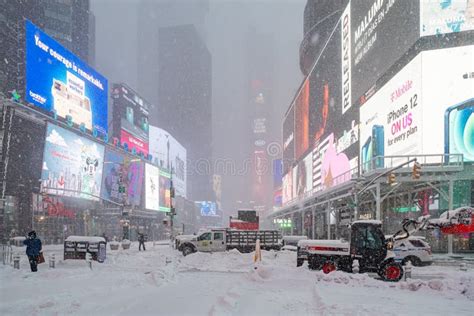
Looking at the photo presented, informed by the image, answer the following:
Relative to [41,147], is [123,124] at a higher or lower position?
higher

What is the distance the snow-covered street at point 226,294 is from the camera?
32.6 ft

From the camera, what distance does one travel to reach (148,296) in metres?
11.5

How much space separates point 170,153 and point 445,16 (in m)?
97.0

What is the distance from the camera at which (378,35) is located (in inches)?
1805

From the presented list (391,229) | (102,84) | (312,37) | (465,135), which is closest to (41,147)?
(102,84)

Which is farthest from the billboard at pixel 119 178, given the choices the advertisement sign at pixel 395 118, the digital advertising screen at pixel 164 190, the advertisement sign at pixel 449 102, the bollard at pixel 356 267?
the bollard at pixel 356 267

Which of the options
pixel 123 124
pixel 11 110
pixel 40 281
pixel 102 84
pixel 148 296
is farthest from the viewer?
pixel 123 124

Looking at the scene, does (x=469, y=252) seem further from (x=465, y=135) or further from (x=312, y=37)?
(x=312, y=37)

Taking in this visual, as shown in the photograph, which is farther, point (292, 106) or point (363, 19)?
point (292, 106)

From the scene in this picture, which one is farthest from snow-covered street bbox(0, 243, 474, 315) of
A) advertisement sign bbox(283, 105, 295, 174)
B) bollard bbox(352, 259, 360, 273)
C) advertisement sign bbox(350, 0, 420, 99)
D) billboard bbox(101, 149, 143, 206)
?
advertisement sign bbox(283, 105, 295, 174)

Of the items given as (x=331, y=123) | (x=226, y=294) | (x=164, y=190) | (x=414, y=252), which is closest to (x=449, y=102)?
(x=414, y=252)

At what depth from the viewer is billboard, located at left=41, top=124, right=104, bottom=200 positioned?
5169cm

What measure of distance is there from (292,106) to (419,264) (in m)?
88.2

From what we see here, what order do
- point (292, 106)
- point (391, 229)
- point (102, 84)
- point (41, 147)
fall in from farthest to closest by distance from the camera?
point (292, 106)
point (102, 84)
point (41, 147)
point (391, 229)
